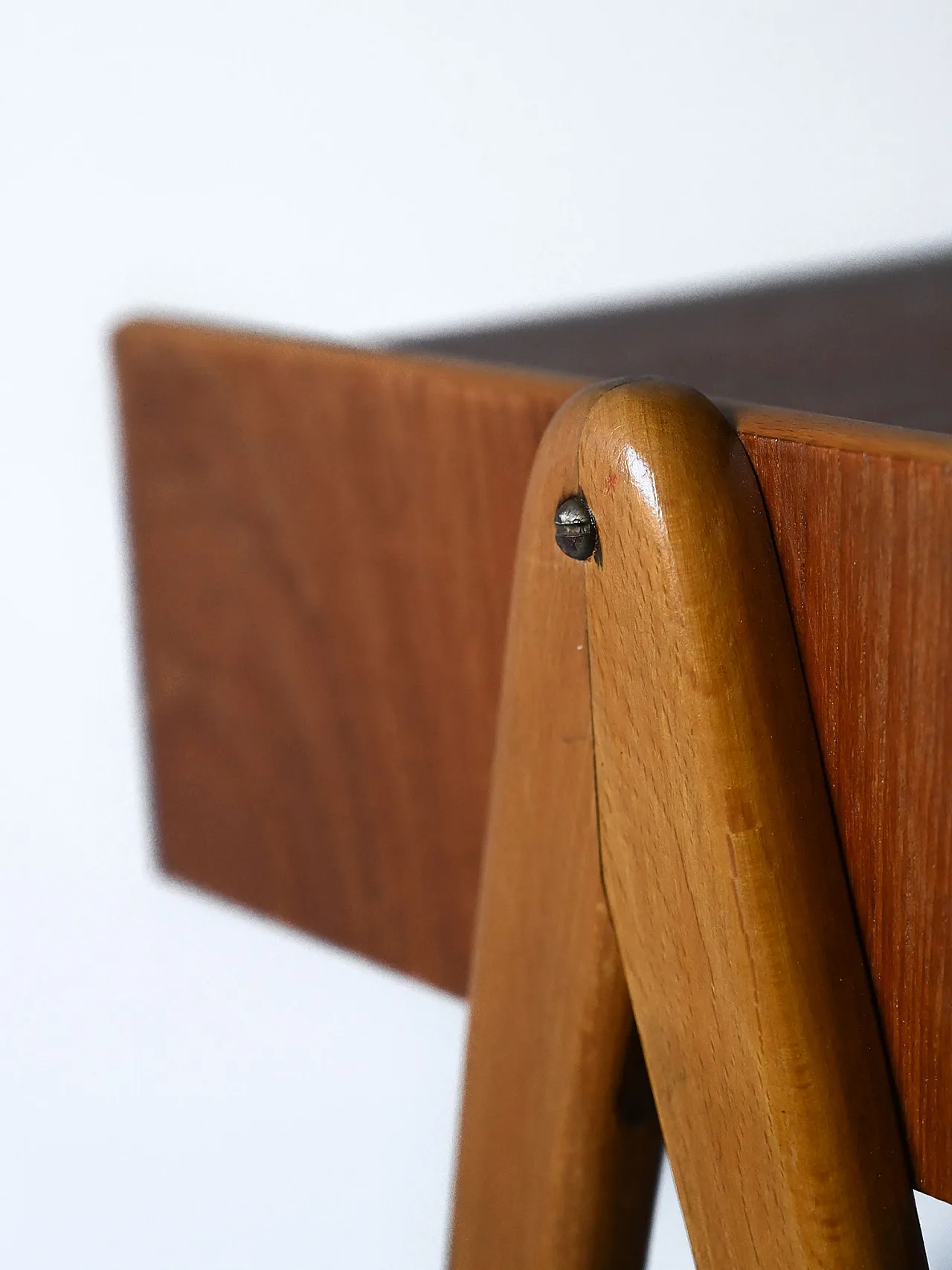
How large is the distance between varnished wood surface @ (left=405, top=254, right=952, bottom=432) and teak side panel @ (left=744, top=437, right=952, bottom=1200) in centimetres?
9

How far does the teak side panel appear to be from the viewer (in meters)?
0.25

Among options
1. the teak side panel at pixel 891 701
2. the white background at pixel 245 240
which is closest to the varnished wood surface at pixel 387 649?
the teak side panel at pixel 891 701

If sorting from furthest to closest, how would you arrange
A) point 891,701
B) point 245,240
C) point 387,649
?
point 245,240 → point 387,649 → point 891,701

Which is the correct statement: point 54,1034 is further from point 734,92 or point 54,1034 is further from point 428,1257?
point 734,92

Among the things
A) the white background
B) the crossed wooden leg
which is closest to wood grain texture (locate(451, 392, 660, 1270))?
the crossed wooden leg

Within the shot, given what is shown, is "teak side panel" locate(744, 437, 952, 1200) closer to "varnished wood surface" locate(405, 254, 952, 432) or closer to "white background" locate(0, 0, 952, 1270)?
"varnished wood surface" locate(405, 254, 952, 432)

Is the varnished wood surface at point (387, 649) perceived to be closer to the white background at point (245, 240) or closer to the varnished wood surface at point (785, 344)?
the varnished wood surface at point (785, 344)

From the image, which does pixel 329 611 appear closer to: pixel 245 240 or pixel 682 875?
pixel 682 875

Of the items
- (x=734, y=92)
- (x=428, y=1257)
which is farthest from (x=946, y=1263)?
(x=734, y=92)

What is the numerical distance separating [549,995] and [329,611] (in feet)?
0.45

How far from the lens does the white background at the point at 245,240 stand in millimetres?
590

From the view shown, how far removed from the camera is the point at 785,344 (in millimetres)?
473

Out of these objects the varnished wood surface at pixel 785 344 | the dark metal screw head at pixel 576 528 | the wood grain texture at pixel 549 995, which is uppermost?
the dark metal screw head at pixel 576 528

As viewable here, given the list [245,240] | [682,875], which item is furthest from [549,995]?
[245,240]
